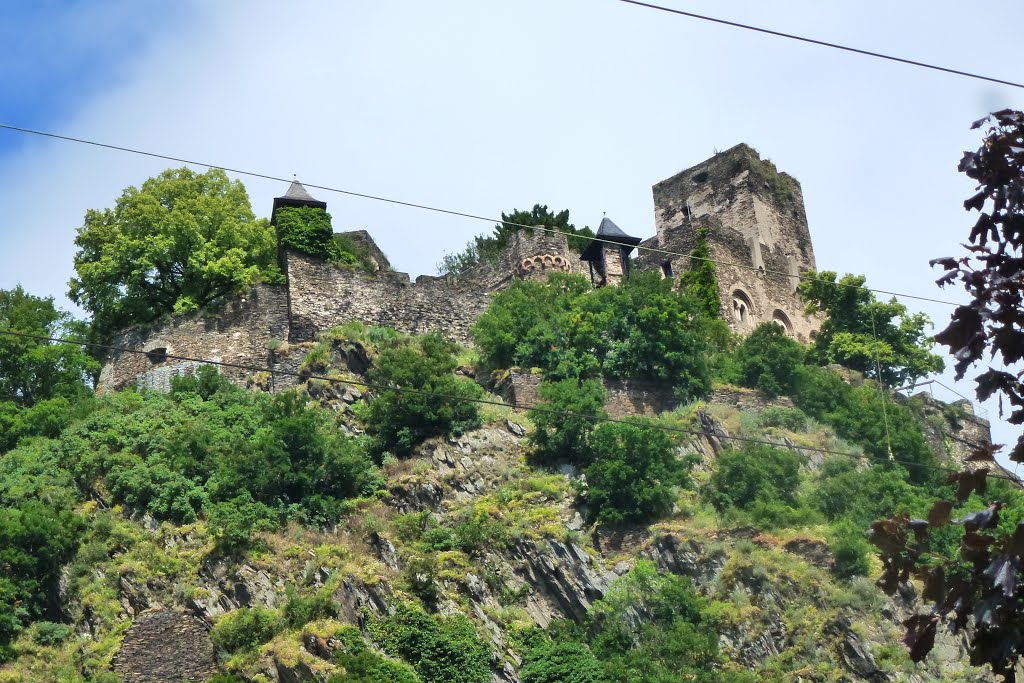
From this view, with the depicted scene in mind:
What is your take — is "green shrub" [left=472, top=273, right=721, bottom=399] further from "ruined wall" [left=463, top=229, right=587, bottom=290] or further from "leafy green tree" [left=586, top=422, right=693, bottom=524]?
"leafy green tree" [left=586, top=422, right=693, bottom=524]

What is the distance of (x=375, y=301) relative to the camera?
38.9 meters

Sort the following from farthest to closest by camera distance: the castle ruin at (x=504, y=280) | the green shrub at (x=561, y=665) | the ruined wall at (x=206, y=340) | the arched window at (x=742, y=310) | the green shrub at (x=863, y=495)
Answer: the arched window at (x=742, y=310), the castle ruin at (x=504, y=280), the ruined wall at (x=206, y=340), the green shrub at (x=863, y=495), the green shrub at (x=561, y=665)

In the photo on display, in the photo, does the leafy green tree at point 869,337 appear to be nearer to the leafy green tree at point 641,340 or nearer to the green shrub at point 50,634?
the leafy green tree at point 641,340

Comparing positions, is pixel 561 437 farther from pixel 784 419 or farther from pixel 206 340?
pixel 206 340

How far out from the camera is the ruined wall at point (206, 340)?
3656 centimetres

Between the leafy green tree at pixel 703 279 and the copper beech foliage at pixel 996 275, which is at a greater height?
the leafy green tree at pixel 703 279

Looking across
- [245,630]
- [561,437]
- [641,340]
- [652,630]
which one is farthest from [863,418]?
[245,630]

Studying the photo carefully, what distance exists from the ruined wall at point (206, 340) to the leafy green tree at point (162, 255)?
78 centimetres

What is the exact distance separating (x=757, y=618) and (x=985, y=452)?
65.3 ft

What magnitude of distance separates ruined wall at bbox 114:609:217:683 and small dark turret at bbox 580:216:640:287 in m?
20.3

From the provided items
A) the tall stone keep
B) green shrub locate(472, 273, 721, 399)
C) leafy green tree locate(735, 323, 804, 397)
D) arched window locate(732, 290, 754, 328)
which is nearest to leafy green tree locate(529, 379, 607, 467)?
green shrub locate(472, 273, 721, 399)

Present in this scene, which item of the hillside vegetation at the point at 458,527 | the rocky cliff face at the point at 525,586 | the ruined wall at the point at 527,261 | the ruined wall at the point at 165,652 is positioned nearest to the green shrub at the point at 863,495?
the hillside vegetation at the point at 458,527

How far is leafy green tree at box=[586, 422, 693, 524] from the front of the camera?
30.5 m

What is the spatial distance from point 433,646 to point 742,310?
2032 cm
